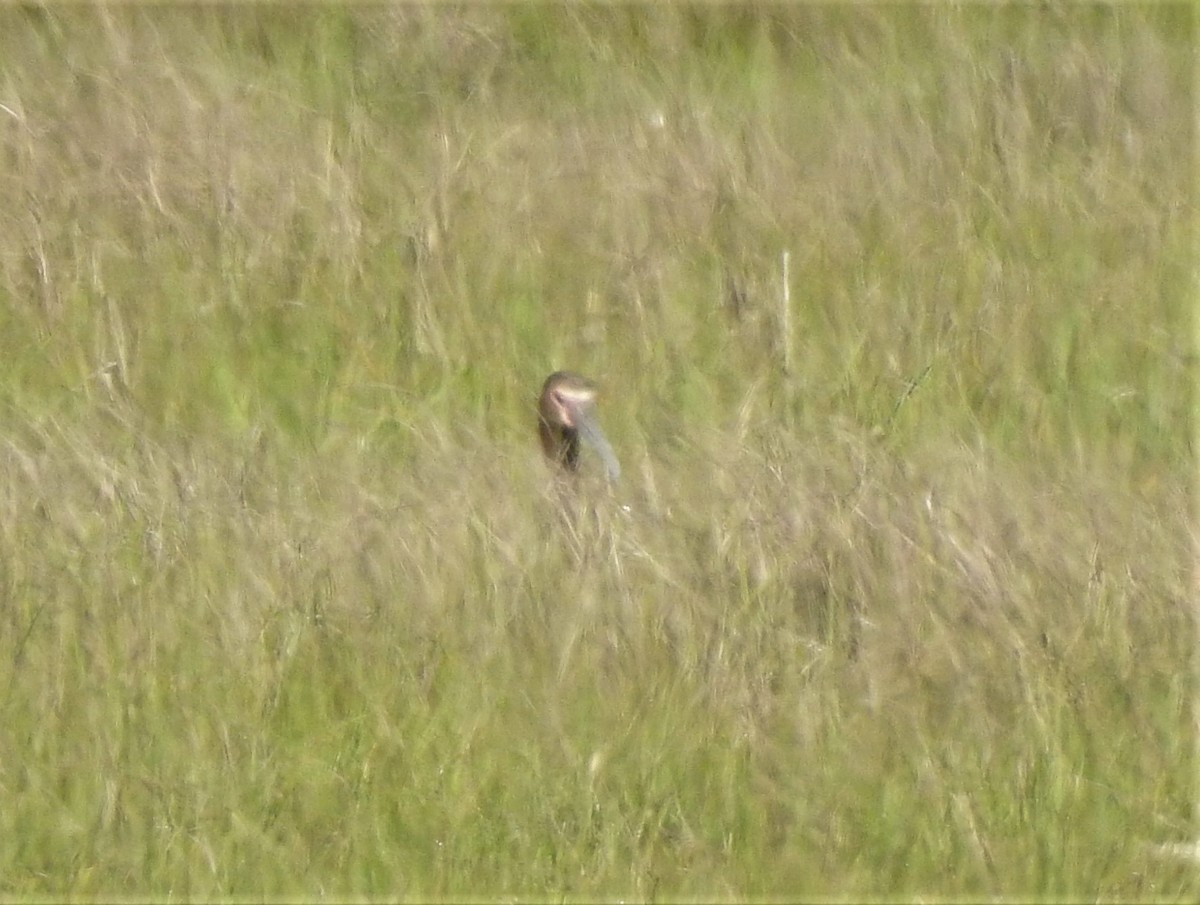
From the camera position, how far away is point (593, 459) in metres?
4.36

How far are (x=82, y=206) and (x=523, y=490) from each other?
1595 millimetres

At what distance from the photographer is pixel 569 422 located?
4.45 metres

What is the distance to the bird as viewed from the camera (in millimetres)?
4340

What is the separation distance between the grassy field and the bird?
0.24 feet

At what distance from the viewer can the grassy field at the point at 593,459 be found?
3342 mm

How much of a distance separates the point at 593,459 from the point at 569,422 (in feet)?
0.43

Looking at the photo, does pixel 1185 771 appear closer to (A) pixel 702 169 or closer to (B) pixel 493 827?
(B) pixel 493 827

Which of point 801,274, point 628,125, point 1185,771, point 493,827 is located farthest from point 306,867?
point 628,125

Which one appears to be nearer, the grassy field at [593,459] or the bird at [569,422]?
the grassy field at [593,459]

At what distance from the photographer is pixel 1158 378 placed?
466 cm

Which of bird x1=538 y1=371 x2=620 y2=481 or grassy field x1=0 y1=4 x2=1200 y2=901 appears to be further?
bird x1=538 y1=371 x2=620 y2=481

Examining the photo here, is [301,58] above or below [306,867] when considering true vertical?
above

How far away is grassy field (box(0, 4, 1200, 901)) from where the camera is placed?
3.34 metres

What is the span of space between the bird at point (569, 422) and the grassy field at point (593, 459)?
74 millimetres
